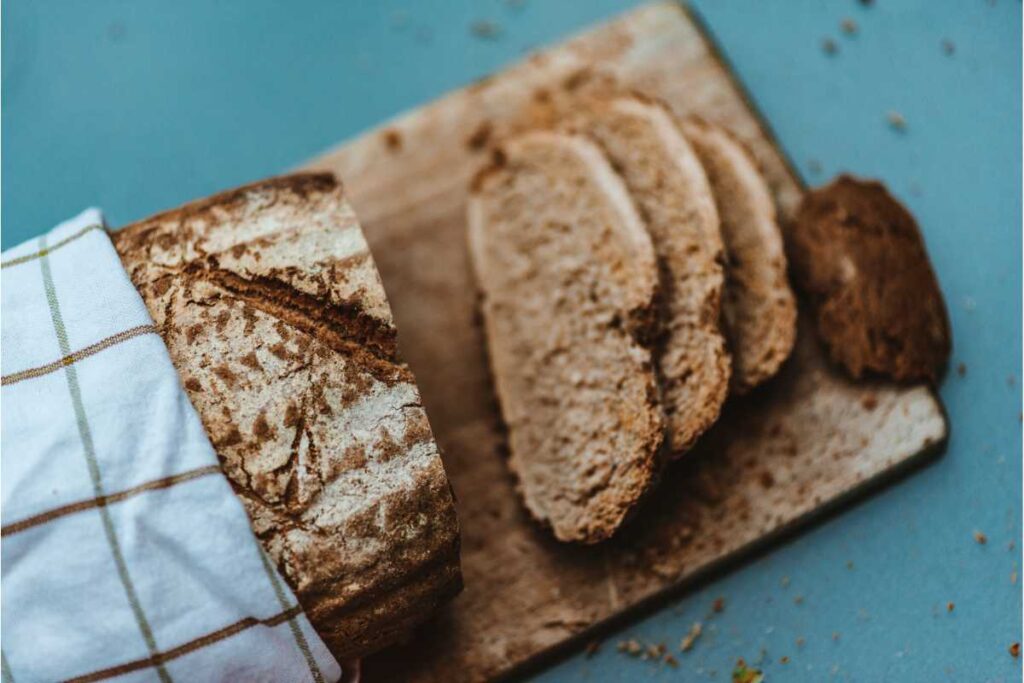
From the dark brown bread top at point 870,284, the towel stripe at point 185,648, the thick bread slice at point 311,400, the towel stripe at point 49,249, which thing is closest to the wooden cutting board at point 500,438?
the dark brown bread top at point 870,284

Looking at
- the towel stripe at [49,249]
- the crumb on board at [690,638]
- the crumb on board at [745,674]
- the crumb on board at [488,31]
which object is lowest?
the crumb on board at [745,674]

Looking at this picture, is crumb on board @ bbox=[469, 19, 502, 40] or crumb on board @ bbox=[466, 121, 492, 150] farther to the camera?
crumb on board @ bbox=[469, 19, 502, 40]

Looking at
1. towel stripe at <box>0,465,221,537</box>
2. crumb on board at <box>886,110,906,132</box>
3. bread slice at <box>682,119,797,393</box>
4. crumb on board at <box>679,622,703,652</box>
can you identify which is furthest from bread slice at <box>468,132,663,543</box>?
crumb on board at <box>886,110,906,132</box>

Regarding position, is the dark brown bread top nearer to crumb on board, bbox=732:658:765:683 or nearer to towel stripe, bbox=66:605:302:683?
crumb on board, bbox=732:658:765:683

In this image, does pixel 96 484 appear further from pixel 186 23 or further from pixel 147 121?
pixel 186 23

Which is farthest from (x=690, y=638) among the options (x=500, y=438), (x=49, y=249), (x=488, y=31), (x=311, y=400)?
(x=488, y=31)

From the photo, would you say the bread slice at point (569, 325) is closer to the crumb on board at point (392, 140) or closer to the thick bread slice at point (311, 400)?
the crumb on board at point (392, 140)
